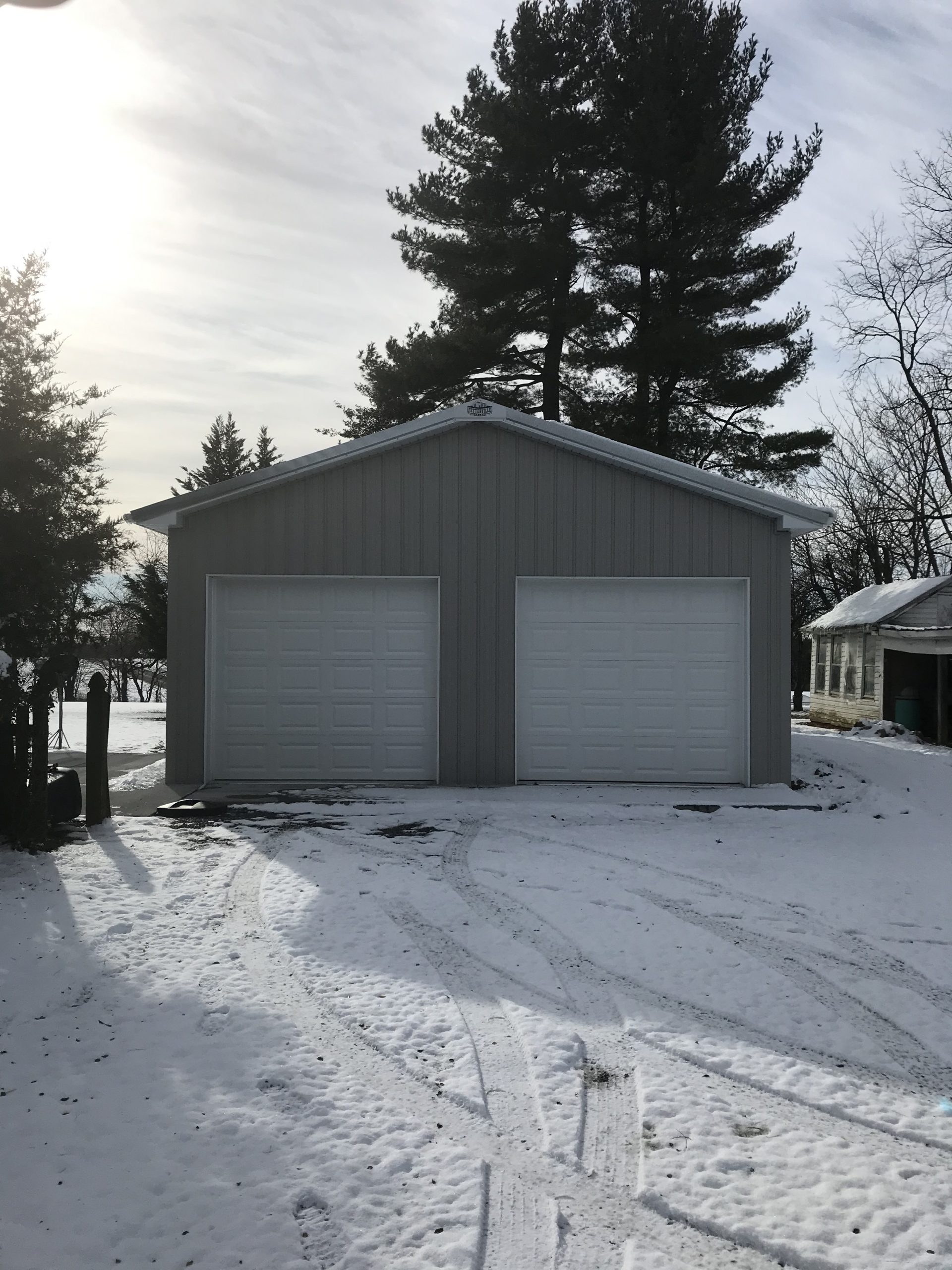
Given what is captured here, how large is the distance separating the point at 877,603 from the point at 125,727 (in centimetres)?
1445

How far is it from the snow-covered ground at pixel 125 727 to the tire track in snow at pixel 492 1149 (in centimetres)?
723

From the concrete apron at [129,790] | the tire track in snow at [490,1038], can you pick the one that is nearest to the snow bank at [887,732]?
the concrete apron at [129,790]

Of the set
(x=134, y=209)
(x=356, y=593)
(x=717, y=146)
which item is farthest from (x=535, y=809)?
(x=717, y=146)

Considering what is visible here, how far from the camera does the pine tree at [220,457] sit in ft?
101

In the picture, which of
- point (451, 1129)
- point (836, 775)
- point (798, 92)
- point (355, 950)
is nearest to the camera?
point (451, 1129)

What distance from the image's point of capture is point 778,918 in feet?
18.7

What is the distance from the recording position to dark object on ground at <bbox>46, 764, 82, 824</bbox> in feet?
25.5

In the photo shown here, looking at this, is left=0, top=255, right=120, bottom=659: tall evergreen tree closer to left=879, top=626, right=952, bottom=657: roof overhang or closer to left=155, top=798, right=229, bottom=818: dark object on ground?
left=155, top=798, right=229, bottom=818: dark object on ground

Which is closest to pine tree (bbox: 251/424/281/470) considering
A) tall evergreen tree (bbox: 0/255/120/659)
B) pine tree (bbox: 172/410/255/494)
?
pine tree (bbox: 172/410/255/494)

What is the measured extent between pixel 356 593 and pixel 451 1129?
761 cm

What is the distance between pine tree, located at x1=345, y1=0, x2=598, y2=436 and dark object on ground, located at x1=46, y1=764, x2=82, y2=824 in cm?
1165

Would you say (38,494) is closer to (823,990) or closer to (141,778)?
(141,778)

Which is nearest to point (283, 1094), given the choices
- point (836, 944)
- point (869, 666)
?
point (836, 944)

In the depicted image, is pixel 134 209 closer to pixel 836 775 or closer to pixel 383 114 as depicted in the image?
pixel 383 114
